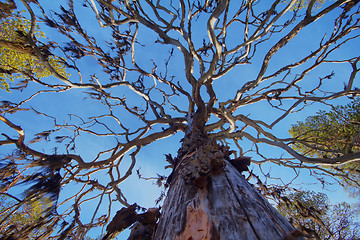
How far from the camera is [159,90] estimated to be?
5.75 metres

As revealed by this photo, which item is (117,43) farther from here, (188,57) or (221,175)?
(221,175)

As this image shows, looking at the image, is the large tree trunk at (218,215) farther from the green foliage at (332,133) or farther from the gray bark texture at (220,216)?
the green foliage at (332,133)

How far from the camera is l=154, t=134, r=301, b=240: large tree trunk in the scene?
2.80ft

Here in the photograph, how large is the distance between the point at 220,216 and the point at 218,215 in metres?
0.01

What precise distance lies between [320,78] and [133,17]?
14.0 feet

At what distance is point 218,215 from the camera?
973mm

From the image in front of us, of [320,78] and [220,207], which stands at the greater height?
[320,78]

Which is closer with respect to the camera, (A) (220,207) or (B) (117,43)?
(A) (220,207)

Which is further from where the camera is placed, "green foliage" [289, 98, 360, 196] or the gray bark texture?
"green foliage" [289, 98, 360, 196]

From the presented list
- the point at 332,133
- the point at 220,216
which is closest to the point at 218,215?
the point at 220,216

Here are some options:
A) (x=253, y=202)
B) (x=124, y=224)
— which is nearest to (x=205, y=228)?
(x=253, y=202)

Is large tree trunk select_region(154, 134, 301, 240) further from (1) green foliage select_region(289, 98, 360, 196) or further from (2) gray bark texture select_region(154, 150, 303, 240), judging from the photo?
(1) green foliage select_region(289, 98, 360, 196)

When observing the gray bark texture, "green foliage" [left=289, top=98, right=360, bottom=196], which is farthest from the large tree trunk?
"green foliage" [left=289, top=98, right=360, bottom=196]

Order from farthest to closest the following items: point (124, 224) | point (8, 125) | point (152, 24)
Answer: point (152, 24) → point (8, 125) → point (124, 224)
